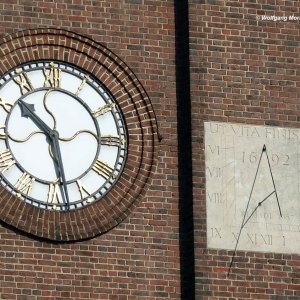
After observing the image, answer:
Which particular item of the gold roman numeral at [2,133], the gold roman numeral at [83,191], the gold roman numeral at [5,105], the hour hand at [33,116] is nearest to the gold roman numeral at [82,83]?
the hour hand at [33,116]

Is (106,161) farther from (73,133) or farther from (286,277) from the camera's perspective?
(286,277)

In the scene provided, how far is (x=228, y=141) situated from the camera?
30141 mm

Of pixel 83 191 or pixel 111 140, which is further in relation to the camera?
pixel 111 140

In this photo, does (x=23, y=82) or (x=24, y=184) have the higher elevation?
(x=23, y=82)

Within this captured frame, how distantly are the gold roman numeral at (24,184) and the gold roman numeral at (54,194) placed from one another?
26cm

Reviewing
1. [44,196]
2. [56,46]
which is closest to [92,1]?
[56,46]

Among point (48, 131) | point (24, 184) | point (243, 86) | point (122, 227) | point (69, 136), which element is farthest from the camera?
point (243, 86)

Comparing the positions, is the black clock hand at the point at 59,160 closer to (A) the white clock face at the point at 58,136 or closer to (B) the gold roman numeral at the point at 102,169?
(A) the white clock face at the point at 58,136

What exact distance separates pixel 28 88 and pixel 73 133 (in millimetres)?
837

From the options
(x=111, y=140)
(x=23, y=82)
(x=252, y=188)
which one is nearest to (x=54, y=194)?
(x=111, y=140)

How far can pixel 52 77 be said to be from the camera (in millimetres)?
30047

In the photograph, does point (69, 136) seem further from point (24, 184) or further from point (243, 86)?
point (243, 86)

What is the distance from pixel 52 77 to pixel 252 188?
302 centimetres

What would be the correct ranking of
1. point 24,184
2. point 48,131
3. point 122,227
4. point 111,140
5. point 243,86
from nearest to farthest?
point 24,184 < point 122,227 < point 48,131 < point 111,140 < point 243,86
